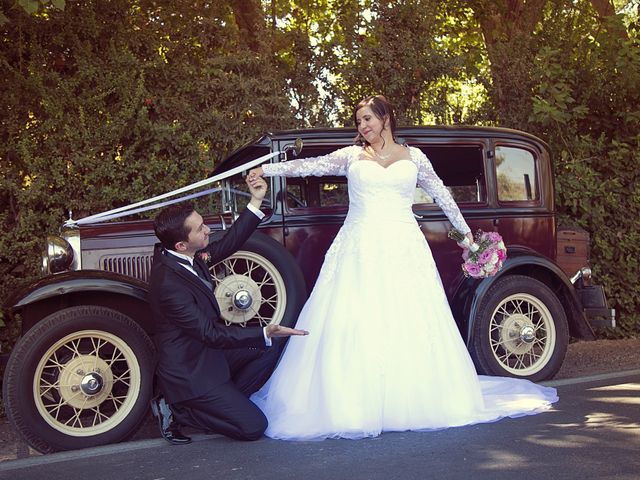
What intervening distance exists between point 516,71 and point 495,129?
2.99m

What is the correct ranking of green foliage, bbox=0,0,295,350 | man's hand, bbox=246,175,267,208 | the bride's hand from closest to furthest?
man's hand, bbox=246,175,267,208 < the bride's hand < green foliage, bbox=0,0,295,350

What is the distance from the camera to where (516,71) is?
346 inches

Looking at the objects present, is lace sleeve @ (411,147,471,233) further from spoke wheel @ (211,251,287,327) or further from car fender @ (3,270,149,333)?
car fender @ (3,270,149,333)

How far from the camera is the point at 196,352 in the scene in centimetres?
444

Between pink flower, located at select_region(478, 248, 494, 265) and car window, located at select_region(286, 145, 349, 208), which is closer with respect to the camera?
pink flower, located at select_region(478, 248, 494, 265)

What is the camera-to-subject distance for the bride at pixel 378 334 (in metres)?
4.43

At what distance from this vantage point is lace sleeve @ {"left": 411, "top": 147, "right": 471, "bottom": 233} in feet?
17.2

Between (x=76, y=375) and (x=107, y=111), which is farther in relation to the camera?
(x=107, y=111)

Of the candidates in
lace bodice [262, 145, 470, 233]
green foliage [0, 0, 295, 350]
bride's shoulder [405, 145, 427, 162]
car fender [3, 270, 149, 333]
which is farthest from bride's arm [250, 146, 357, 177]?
green foliage [0, 0, 295, 350]

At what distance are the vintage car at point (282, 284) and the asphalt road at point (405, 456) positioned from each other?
0.43 m

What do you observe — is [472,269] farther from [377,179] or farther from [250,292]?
[250,292]

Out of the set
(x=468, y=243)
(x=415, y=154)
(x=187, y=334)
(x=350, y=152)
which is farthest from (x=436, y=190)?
(x=187, y=334)

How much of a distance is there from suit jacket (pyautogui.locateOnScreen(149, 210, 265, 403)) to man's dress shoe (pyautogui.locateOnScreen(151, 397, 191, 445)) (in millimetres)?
105

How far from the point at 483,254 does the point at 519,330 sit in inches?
33.0
